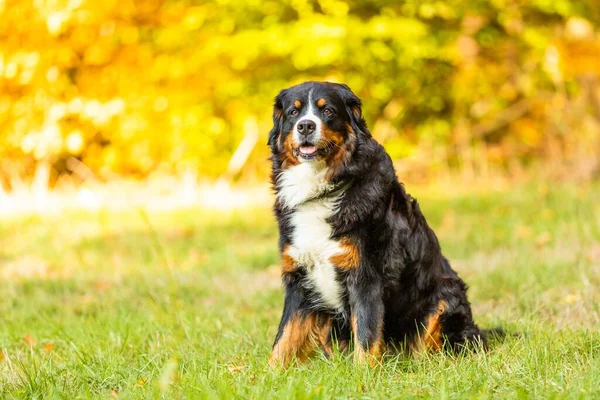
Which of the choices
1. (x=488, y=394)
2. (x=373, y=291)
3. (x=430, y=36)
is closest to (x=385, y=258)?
(x=373, y=291)

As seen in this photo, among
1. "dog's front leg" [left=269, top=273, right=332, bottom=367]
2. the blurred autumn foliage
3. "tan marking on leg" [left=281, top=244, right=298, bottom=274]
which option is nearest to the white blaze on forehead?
"tan marking on leg" [left=281, top=244, right=298, bottom=274]

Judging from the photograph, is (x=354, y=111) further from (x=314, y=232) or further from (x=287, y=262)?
(x=287, y=262)

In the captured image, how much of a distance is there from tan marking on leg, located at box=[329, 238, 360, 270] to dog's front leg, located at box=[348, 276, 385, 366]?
52 mm

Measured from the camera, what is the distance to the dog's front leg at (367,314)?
11.9 feet

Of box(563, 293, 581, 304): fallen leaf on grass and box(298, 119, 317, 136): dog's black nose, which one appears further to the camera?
box(563, 293, 581, 304): fallen leaf on grass

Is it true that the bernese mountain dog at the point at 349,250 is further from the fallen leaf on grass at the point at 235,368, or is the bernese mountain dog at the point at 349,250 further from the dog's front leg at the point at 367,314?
the fallen leaf on grass at the point at 235,368

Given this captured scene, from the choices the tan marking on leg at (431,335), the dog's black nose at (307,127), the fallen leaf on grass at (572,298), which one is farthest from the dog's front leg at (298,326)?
the fallen leaf on grass at (572,298)

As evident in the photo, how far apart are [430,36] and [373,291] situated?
7.91m

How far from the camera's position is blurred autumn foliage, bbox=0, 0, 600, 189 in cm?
1073

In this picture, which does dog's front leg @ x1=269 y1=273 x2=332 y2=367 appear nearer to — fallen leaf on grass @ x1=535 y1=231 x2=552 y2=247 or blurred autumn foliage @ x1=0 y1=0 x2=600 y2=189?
fallen leaf on grass @ x1=535 y1=231 x2=552 y2=247

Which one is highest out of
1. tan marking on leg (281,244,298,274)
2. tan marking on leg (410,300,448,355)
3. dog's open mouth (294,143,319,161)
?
dog's open mouth (294,143,319,161)

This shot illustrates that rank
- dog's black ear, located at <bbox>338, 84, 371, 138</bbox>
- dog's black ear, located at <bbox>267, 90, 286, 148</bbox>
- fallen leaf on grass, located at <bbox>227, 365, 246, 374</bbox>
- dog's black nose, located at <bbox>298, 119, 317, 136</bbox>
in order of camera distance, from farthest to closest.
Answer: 1. dog's black ear, located at <bbox>267, 90, 286, 148</bbox>
2. dog's black ear, located at <bbox>338, 84, 371, 138</bbox>
3. dog's black nose, located at <bbox>298, 119, 317, 136</bbox>
4. fallen leaf on grass, located at <bbox>227, 365, 246, 374</bbox>

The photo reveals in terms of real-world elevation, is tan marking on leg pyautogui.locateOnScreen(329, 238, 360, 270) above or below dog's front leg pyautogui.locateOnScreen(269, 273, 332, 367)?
above

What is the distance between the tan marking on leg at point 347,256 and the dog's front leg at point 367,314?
0.05m
